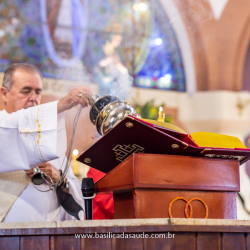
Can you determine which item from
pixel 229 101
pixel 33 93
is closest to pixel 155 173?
pixel 33 93

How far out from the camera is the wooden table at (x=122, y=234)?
94 centimetres

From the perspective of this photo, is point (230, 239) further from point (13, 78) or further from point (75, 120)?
point (13, 78)

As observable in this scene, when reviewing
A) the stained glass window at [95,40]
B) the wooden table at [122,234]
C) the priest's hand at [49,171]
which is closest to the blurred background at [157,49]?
the stained glass window at [95,40]

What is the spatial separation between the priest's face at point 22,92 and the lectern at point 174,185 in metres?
1.11

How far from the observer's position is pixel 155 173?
106 centimetres

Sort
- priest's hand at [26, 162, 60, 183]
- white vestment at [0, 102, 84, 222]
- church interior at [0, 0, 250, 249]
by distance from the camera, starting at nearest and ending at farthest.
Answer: white vestment at [0, 102, 84, 222], priest's hand at [26, 162, 60, 183], church interior at [0, 0, 250, 249]

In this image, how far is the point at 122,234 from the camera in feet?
3.13

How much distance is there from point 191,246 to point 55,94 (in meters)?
2.24

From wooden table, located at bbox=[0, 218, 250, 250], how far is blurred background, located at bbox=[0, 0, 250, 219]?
3399 mm

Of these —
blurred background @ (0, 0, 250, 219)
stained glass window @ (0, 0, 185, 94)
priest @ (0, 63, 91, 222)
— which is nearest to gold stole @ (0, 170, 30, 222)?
priest @ (0, 63, 91, 222)

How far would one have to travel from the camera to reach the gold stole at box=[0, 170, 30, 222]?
1874mm

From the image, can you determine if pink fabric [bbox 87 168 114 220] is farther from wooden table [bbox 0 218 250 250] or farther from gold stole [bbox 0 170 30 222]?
wooden table [bbox 0 218 250 250]

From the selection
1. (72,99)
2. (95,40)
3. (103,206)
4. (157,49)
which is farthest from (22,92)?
(157,49)

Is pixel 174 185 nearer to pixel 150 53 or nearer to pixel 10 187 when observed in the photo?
pixel 10 187
